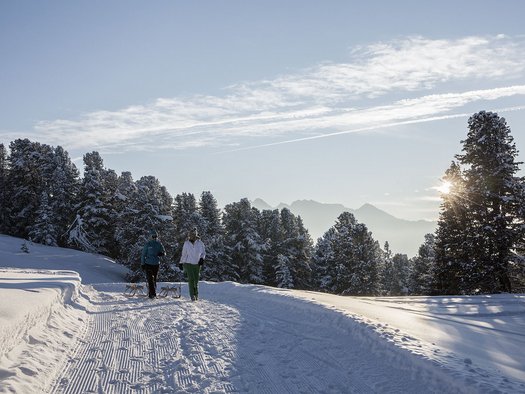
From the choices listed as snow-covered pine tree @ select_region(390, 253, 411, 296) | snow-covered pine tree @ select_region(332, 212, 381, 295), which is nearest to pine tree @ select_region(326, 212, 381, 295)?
snow-covered pine tree @ select_region(332, 212, 381, 295)

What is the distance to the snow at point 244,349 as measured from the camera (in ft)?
17.8

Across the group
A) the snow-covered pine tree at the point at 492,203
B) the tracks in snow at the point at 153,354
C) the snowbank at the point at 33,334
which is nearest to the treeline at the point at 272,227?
the snow-covered pine tree at the point at 492,203

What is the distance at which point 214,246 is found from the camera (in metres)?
49.8

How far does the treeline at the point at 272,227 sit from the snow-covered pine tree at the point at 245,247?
0.42 feet

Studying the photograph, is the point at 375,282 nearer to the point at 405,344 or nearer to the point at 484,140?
the point at 484,140

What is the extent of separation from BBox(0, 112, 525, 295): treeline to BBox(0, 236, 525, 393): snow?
52.0 ft

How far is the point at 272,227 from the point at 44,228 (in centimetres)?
3046

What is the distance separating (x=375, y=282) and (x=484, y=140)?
26.6 m

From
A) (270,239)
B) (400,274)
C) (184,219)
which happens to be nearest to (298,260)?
(270,239)

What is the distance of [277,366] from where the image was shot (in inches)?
246

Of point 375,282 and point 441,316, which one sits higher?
point 441,316

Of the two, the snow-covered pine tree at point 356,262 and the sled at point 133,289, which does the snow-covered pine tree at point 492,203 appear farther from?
the snow-covered pine tree at point 356,262

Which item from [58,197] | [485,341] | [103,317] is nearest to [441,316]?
[485,341]

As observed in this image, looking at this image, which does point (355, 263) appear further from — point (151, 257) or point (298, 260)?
point (151, 257)
